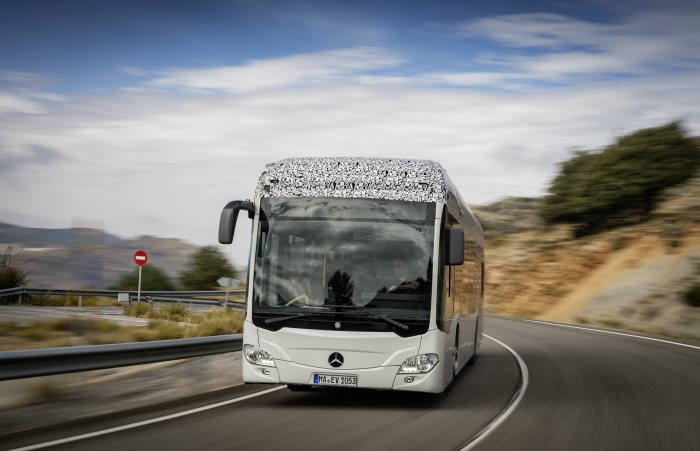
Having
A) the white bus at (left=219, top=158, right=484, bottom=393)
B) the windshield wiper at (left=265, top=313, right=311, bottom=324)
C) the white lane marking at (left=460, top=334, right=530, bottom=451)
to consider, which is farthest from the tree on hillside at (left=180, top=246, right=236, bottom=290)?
the windshield wiper at (left=265, top=313, right=311, bottom=324)

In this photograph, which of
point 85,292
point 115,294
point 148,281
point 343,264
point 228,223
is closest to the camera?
point 228,223

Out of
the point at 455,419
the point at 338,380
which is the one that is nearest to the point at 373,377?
the point at 338,380

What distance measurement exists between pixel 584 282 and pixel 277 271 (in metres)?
36.4

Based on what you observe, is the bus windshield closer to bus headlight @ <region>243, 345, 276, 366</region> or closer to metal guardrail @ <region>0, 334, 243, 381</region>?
bus headlight @ <region>243, 345, 276, 366</region>

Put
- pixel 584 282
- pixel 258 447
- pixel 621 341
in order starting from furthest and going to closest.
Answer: pixel 584 282, pixel 621 341, pixel 258 447

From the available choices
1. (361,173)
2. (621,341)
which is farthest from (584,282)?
(361,173)

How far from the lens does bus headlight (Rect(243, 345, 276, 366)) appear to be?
34.4ft

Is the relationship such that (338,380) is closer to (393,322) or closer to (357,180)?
(393,322)

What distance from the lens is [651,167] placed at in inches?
1823

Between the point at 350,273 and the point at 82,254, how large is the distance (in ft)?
46.1

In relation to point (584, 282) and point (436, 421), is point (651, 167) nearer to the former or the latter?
point (584, 282)

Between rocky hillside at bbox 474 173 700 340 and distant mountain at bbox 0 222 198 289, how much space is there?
61.9 ft

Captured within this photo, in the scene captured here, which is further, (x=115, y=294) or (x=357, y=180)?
(x=115, y=294)

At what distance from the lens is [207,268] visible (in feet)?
235
